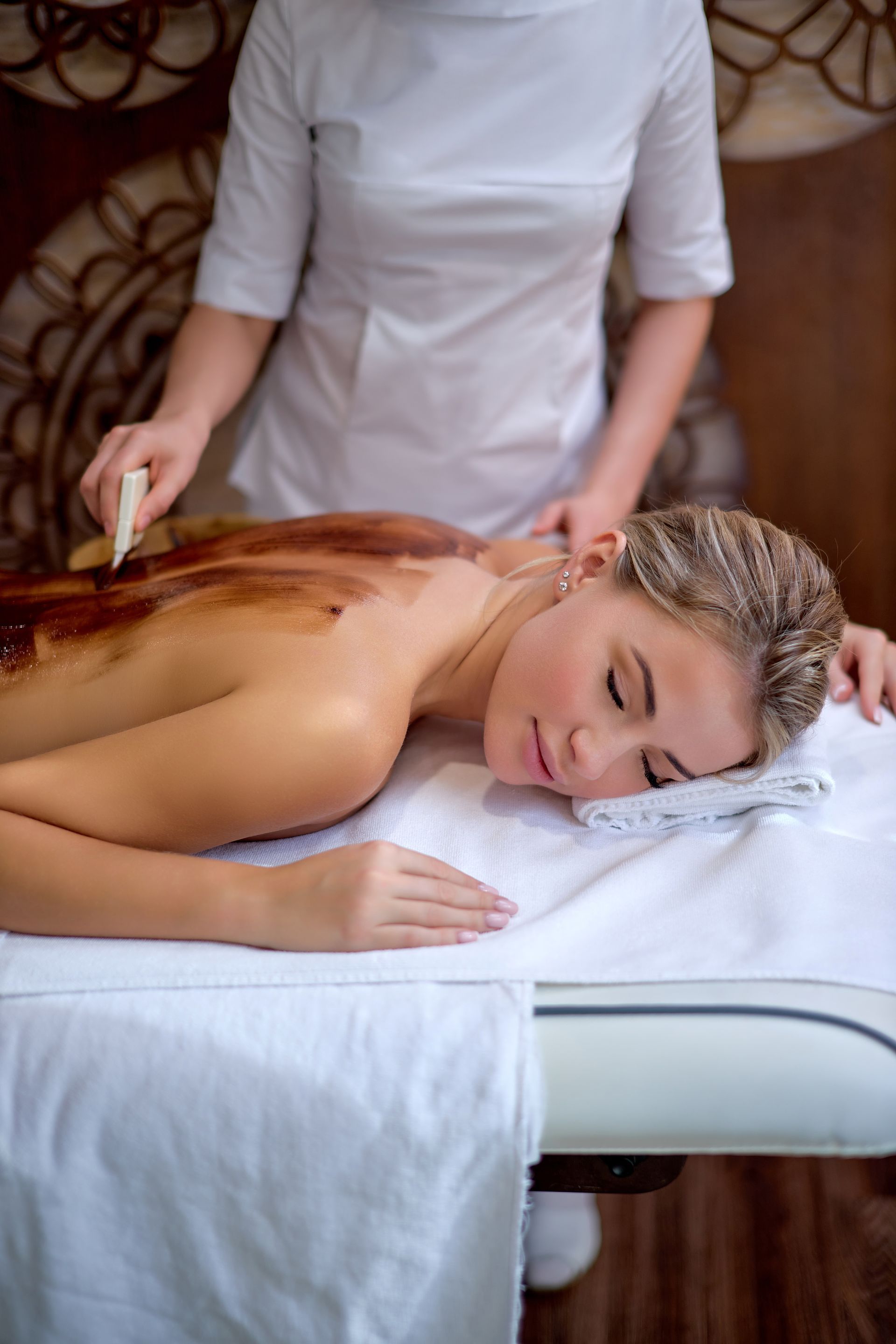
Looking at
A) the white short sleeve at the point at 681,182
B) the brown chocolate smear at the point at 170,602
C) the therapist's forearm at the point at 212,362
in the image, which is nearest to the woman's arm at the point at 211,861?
the brown chocolate smear at the point at 170,602

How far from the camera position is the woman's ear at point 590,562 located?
126 centimetres

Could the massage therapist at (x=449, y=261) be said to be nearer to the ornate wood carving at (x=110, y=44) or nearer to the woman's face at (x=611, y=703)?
the ornate wood carving at (x=110, y=44)

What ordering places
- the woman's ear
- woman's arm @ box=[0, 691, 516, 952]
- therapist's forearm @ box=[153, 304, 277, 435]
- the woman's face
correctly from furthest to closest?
therapist's forearm @ box=[153, 304, 277, 435] < the woman's ear < the woman's face < woman's arm @ box=[0, 691, 516, 952]

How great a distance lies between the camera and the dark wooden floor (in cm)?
143

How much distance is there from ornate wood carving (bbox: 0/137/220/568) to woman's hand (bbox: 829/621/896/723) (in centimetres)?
130

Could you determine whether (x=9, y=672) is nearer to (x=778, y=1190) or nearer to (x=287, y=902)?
(x=287, y=902)

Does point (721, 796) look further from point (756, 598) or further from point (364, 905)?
point (364, 905)

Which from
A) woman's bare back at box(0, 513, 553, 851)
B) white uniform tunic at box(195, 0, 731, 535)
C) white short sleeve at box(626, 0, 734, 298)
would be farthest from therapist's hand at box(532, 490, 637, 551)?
white short sleeve at box(626, 0, 734, 298)

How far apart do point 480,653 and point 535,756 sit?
19 centimetres

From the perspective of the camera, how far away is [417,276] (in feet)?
5.19

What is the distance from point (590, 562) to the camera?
1.30 m

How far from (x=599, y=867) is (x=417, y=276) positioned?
927 millimetres

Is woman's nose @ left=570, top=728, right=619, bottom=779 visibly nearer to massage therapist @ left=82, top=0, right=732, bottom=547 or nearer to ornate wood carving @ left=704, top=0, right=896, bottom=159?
massage therapist @ left=82, top=0, right=732, bottom=547

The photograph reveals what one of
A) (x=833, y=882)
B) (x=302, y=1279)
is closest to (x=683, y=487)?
(x=833, y=882)
